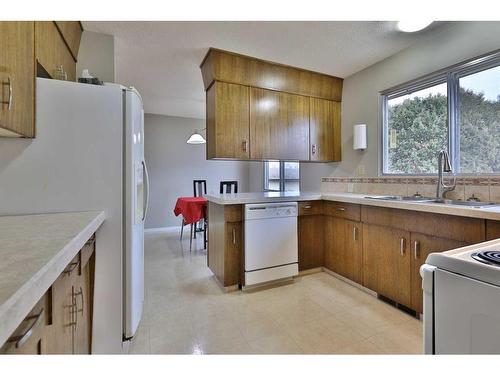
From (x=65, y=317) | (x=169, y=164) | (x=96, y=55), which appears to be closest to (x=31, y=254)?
(x=65, y=317)

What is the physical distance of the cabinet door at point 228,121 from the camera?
8.51ft

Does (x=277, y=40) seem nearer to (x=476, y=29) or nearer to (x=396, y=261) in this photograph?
(x=476, y=29)

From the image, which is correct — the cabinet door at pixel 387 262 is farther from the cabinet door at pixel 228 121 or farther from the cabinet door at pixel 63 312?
the cabinet door at pixel 63 312

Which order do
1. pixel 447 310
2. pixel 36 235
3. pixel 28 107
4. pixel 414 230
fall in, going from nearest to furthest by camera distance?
pixel 447 310 → pixel 36 235 → pixel 28 107 → pixel 414 230

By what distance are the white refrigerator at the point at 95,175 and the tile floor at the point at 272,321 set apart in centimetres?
35

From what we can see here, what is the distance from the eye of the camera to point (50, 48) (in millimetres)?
1548

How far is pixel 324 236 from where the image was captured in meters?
2.80

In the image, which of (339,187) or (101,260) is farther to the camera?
(339,187)

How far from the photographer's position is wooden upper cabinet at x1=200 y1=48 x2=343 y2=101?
101 inches

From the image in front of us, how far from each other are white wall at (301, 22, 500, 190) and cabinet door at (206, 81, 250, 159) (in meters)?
1.36
